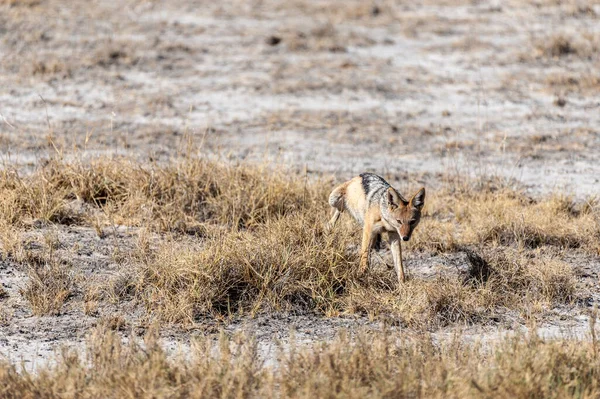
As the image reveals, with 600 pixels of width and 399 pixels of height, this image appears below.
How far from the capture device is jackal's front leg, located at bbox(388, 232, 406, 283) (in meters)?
7.69

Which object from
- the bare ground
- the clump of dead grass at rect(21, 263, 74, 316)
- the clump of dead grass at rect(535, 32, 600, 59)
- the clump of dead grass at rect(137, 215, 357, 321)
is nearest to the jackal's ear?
the clump of dead grass at rect(137, 215, 357, 321)

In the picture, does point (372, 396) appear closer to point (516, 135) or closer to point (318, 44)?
point (516, 135)

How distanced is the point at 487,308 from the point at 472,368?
160 cm

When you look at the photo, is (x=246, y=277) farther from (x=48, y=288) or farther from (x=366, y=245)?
(x=48, y=288)

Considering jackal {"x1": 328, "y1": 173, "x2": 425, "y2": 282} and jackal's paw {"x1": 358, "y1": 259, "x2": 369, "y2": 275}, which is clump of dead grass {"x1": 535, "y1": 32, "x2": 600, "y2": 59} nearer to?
jackal {"x1": 328, "y1": 173, "x2": 425, "y2": 282}

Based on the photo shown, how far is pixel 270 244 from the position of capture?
303 inches

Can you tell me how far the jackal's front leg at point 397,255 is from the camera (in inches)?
303

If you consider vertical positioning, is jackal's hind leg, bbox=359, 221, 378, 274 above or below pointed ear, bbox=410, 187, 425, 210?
below

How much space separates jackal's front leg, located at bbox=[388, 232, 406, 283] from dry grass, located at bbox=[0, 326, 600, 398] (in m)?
1.60

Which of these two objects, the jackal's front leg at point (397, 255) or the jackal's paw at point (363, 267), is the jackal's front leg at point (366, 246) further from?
the jackal's front leg at point (397, 255)

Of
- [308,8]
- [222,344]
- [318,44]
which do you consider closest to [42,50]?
[318,44]

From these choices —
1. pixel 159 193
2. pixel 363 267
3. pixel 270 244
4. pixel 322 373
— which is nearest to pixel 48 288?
pixel 270 244

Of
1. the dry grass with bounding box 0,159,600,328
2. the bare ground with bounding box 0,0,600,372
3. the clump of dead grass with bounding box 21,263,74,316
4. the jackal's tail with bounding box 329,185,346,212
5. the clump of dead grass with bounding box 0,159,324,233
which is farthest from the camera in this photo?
the clump of dead grass with bounding box 0,159,324,233

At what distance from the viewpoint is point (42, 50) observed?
1627 centimetres
